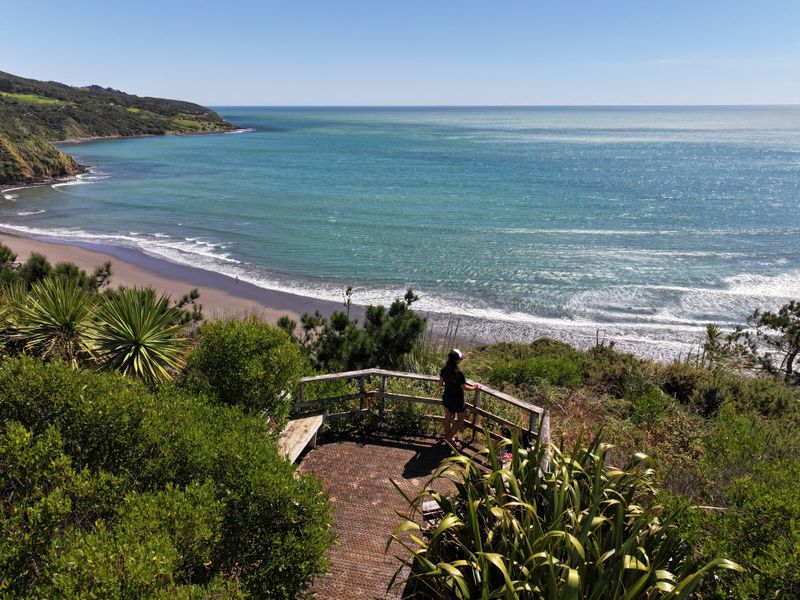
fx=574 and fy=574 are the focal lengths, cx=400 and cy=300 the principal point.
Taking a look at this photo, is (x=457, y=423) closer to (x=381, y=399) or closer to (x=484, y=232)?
(x=381, y=399)

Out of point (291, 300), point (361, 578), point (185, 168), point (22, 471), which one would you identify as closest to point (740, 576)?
point (361, 578)

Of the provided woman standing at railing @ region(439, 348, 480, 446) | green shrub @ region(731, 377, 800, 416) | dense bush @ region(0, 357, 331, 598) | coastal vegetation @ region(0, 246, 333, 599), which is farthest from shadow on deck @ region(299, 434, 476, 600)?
green shrub @ region(731, 377, 800, 416)

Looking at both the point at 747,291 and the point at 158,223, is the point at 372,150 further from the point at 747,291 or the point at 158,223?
the point at 747,291

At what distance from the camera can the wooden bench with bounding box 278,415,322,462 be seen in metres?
6.69

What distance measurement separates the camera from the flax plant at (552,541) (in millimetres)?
3824

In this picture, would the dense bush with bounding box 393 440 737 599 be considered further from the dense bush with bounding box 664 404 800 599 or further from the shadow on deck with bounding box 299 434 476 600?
the shadow on deck with bounding box 299 434 476 600

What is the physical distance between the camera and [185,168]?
213 ft

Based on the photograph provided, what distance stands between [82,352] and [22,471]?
4.68 meters

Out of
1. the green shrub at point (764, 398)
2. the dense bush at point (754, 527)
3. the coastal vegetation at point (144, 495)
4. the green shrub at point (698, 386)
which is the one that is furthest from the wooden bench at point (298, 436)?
the green shrub at point (764, 398)

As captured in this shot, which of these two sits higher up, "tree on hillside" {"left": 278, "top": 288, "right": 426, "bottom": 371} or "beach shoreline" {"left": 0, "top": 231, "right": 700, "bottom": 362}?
"tree on hillside" {"left": 278, "top": 288, "right": 426, "bottom": 371}

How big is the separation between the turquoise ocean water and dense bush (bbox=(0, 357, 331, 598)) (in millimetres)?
17215

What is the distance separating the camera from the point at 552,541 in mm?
4285

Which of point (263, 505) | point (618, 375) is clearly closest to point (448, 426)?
point (263, 505)

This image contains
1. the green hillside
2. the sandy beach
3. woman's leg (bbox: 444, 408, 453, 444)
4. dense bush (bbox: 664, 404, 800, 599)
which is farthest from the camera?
the green hillside
